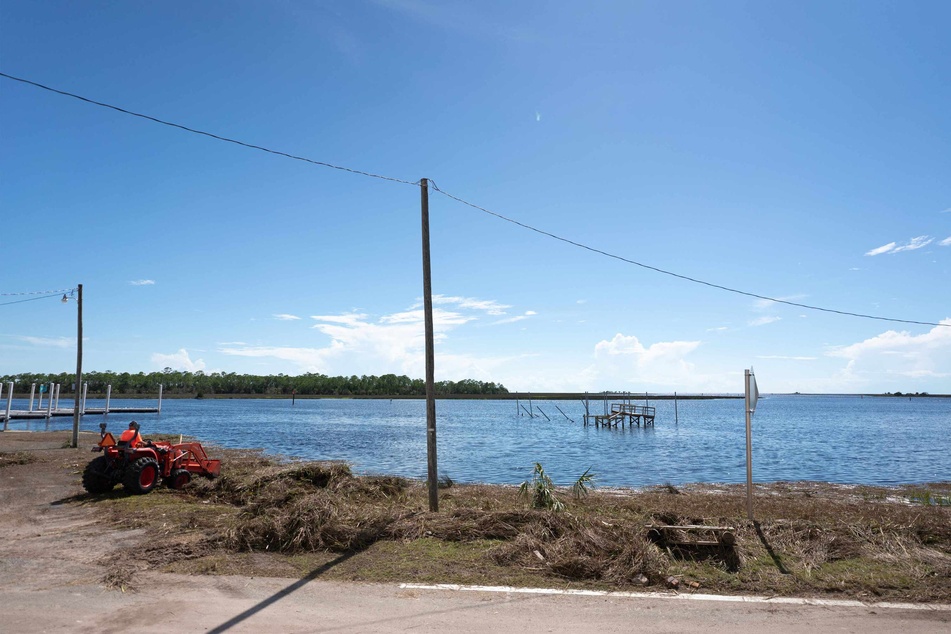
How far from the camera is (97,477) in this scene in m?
13.8

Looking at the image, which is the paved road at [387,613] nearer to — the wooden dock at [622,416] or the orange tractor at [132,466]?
the orange tractor at [132,466]

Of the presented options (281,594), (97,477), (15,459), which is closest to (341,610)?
(281,594)

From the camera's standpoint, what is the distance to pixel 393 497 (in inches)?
538

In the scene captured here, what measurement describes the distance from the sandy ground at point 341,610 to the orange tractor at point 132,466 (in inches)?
240

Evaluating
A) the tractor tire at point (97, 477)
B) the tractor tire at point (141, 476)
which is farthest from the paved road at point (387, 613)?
the tractor tire at point (97, 477)

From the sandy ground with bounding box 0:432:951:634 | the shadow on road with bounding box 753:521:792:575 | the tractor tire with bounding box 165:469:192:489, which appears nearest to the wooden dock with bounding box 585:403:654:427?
the tractor tire with bounding box 165:469:192:489

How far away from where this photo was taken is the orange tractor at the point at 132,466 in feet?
45.2

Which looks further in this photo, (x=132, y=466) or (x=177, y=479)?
(x=177, y=479)

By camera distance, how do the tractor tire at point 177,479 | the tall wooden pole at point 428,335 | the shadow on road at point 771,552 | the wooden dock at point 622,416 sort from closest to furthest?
the shadow on road at point 771,552
the tall wooden pole at point 428,335
the tractor tire at point 177,479
the wooden dock at point 622,416

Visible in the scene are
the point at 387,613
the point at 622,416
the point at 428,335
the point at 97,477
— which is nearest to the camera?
the point at 387,613

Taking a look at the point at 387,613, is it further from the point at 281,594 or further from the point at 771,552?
the point at 771,552

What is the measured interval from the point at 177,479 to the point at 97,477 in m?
1.79

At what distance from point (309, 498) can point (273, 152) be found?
22.5 feet

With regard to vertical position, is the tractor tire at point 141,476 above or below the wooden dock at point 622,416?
above
